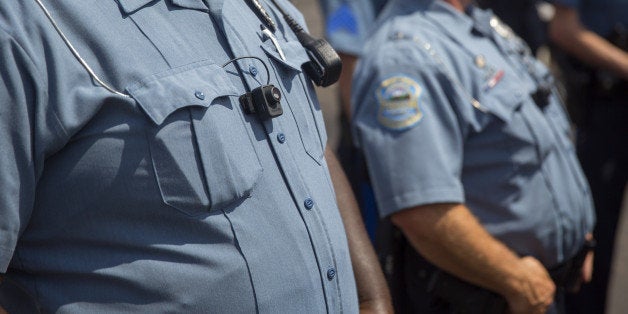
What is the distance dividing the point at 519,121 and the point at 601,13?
147 centimetres

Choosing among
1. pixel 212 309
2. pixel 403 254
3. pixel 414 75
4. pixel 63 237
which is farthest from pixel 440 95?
pixel 63 237

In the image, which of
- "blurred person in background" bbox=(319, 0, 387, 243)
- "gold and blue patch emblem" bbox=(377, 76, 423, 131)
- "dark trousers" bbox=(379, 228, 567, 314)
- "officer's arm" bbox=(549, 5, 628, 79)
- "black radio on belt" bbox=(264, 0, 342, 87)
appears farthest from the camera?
"officer's arm" bbox=(549, 5, 628, 79)

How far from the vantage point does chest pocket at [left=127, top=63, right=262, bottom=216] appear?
1331 millimetres

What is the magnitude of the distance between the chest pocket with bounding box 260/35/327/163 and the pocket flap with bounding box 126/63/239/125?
0.56 feet

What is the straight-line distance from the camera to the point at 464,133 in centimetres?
233

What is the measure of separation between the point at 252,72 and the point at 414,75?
2.85 feet

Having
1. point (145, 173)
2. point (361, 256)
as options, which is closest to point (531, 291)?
point (361, 256)

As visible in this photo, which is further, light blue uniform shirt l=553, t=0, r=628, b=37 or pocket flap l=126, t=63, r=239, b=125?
light blue uniform shirt l=553, t=0, r=628, b=37

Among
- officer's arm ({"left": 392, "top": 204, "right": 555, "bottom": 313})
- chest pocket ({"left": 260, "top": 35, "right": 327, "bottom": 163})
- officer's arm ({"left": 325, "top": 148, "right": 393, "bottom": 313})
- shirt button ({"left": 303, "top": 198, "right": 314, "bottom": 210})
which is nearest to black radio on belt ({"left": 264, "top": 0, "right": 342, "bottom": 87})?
chest pocket ({"left": 260, "top": 35, "right": 327, "bottom": 163})

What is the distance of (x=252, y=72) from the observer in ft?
4.93

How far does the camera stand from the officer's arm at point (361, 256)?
5.90 ft

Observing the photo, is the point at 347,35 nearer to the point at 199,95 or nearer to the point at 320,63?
the point at 320,63

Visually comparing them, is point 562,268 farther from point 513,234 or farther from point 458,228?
point 458,228

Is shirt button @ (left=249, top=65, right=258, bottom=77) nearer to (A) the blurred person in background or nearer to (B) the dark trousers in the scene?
(B) the dark trousers
